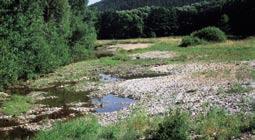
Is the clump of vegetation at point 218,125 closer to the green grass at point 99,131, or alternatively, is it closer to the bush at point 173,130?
the bush at point 173,130

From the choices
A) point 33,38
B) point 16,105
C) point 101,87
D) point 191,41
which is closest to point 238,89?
point 16,105

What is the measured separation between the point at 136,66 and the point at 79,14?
2522cm

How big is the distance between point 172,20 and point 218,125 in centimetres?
13516

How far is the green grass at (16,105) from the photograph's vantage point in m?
34.9

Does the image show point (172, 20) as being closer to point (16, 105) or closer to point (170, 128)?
point (16, 105)

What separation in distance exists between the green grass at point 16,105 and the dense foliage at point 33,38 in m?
5.91

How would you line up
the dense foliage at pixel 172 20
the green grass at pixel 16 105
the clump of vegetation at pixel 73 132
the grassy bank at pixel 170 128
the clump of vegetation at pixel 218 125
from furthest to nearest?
the dense foliage at pixel 172 20
the green grass at pixel 16 105
the clump of vegetation at pixel 73 132
the grassy bank at pixel 170 128
the clump of vegetation at pixel 218 125

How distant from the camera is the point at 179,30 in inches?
6127

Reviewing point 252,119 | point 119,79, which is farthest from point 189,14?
point 252,119

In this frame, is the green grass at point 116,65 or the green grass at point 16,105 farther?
the green grass at point 116,65

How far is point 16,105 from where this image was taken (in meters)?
36.7

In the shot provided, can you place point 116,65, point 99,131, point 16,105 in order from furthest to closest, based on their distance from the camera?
point 116,65
point 16,105
point 99,131

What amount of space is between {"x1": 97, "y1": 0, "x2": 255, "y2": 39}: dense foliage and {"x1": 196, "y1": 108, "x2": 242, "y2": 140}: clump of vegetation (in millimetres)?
97267

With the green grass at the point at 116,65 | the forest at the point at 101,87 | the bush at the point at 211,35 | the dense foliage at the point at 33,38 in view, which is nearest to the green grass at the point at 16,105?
the forest at the point at 101,87
